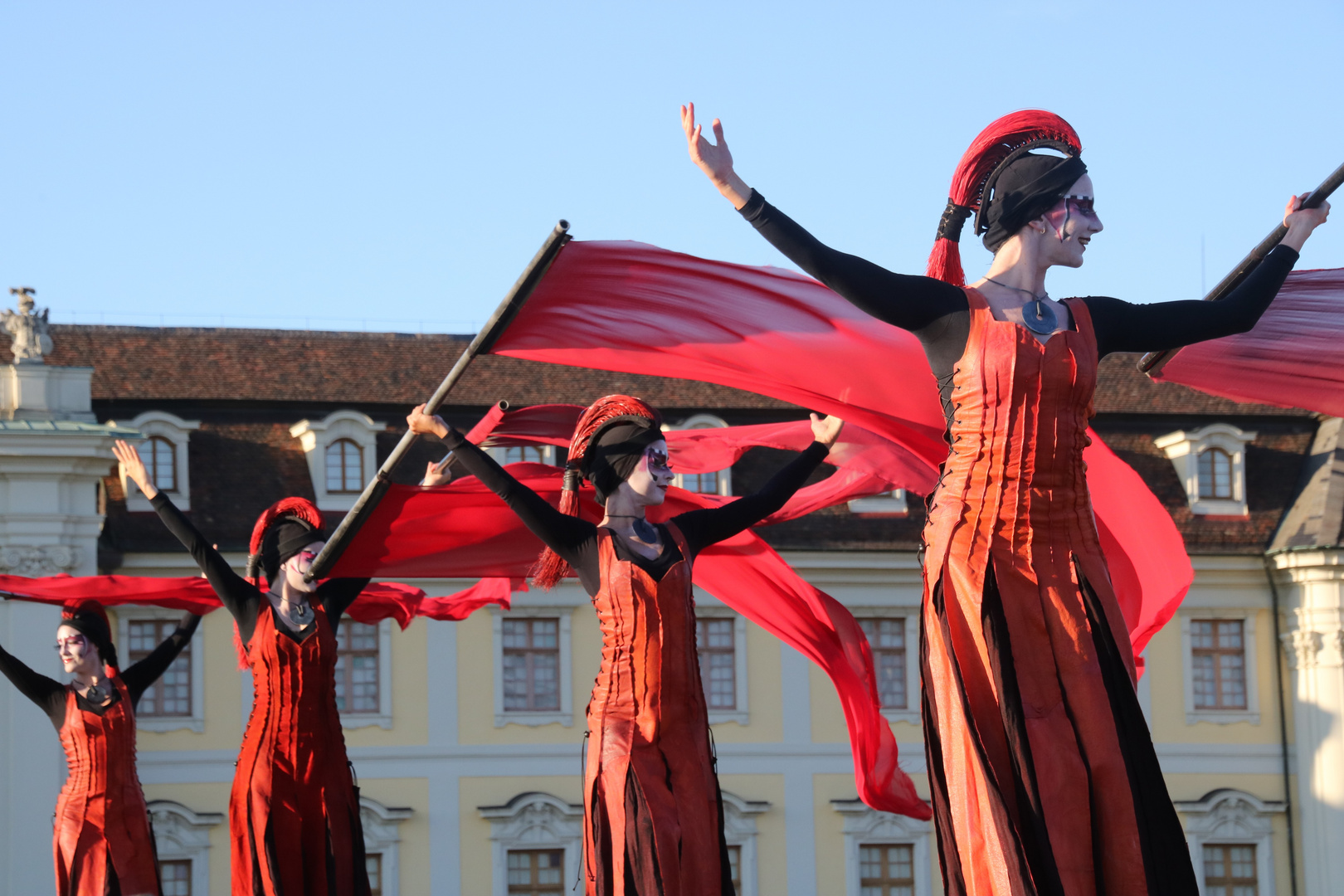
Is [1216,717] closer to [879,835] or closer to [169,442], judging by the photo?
[879,835]

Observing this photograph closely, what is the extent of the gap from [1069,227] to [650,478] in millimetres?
2644

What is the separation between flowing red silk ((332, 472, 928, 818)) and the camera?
10094 mm

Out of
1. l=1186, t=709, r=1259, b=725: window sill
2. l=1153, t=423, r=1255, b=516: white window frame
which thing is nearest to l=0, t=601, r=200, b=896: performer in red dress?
l=1186, t=709, r=1259, b=725: window sill

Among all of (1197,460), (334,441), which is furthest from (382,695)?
(1197,460)

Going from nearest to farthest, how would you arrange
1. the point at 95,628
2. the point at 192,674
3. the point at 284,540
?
the point at 284,540 < the point at 95,628 < the point at 192,674

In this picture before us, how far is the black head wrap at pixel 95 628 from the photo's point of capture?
1191 cm

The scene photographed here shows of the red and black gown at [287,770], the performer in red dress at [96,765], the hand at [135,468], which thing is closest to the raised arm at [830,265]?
the red and black gown at [287,770]

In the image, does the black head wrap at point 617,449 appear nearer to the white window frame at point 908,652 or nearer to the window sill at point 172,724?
the window sill at point 172,724

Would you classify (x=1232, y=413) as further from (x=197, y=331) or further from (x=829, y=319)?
(x=829, y=319)

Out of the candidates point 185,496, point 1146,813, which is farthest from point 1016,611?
point 185,496

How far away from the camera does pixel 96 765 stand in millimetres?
11891

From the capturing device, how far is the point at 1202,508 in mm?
33688

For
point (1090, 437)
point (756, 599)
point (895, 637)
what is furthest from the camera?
point (895, 637)

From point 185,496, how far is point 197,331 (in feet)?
15.1
